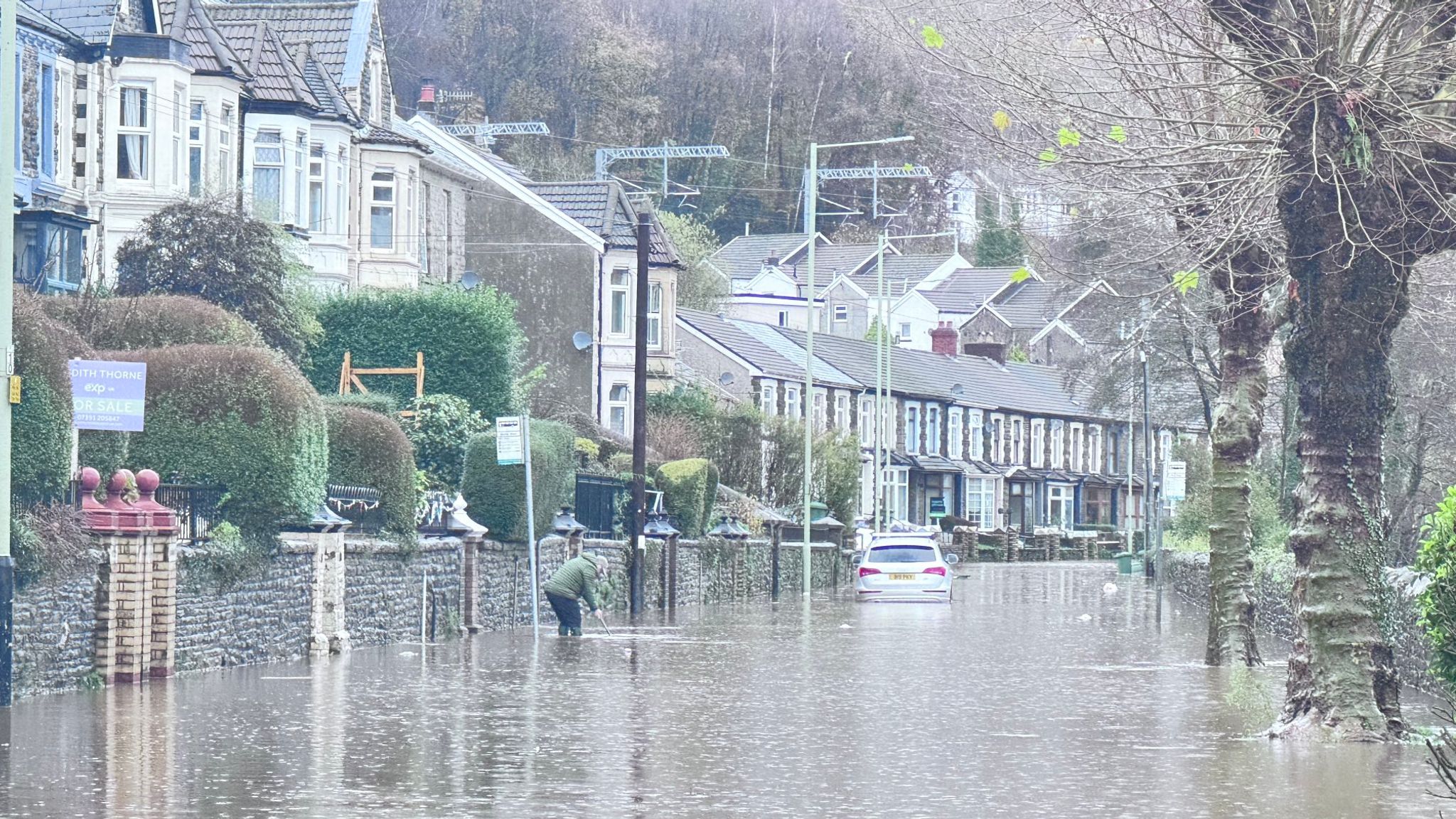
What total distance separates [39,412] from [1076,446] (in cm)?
8859

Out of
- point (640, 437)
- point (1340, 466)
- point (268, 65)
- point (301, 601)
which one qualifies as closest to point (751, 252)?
point (268, 65)

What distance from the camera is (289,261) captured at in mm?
37625

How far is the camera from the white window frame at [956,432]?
9412 cm

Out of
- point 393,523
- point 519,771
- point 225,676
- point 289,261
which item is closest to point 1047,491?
point 289,261

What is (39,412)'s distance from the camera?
65.0 feet

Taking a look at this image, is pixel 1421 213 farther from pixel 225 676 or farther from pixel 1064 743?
pixel 225 676

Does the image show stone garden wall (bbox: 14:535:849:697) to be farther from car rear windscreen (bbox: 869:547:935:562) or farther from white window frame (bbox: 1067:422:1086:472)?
white window frame (bbox: 1067:422:1086:472)

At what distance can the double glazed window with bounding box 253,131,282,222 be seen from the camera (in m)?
41.9

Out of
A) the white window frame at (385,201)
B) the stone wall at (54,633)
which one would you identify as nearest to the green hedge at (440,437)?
the white window frame at (385,201)

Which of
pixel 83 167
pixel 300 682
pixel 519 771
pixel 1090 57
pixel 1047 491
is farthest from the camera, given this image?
pixel 1047 491

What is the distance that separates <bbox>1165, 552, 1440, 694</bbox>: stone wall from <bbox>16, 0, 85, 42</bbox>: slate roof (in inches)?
760

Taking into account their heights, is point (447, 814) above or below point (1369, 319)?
below

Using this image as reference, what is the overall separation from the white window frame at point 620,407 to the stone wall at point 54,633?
3882cm

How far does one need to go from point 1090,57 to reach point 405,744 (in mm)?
6765
